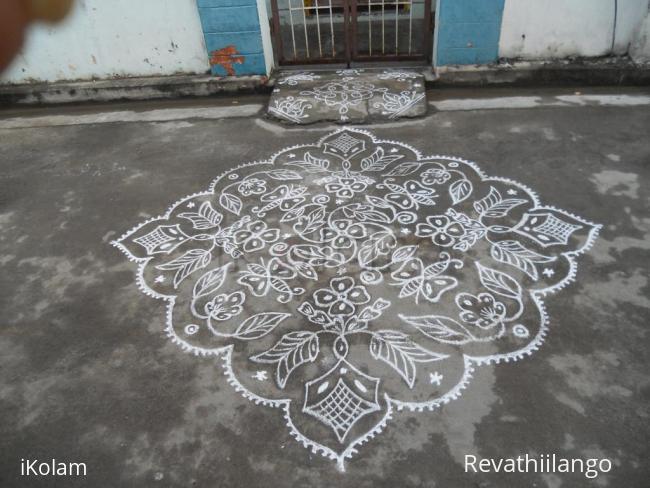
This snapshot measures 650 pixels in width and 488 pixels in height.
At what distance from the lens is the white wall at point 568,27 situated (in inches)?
162

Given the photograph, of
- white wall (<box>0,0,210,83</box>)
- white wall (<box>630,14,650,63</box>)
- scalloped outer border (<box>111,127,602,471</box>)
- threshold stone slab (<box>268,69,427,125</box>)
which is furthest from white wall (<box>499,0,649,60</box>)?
white wall (<box>0,0,210,83</box>)

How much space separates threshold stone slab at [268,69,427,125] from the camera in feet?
13.4

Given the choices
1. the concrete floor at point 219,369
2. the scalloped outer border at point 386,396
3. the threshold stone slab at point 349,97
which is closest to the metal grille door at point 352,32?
the threshold stone slab at point 349,97

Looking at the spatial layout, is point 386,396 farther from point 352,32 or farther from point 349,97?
point 352,32

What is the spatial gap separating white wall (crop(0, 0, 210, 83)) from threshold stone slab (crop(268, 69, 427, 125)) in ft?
3.23

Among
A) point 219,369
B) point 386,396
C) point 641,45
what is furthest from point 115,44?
point 641,45

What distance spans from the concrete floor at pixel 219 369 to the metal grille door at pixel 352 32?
128 centimetres

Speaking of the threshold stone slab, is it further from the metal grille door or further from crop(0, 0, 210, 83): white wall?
crop(0, 0, 210, 83): white wall

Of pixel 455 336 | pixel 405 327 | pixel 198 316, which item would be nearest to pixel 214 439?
pixel 198 316

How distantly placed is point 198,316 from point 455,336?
1276 millimetres

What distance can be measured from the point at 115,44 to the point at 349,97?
2.33m

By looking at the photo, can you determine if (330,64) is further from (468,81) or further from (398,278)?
(398,278)

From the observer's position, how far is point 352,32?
464cm

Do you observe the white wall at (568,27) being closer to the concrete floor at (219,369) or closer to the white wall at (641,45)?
the white wall at (641,45)
